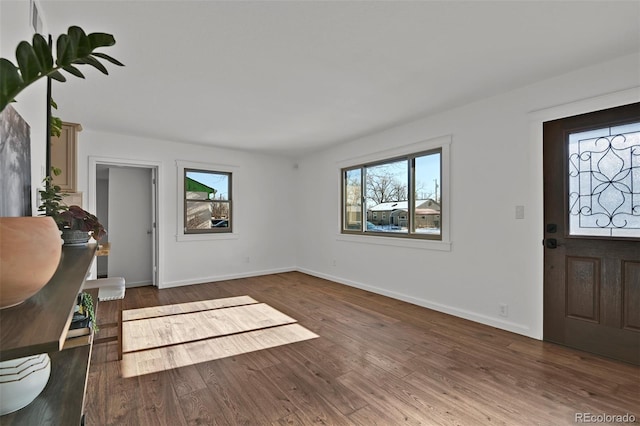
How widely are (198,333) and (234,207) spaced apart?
10.2ft


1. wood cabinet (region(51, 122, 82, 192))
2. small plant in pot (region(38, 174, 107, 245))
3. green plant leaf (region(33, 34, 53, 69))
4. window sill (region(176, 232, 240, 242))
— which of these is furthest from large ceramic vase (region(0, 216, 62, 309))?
window sill (region(176, 232, 240, 242))

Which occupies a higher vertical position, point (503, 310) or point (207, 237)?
point (207, 237)

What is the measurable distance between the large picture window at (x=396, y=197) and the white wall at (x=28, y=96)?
12.6 feet

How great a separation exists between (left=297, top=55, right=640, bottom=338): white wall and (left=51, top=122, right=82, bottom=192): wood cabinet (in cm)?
383

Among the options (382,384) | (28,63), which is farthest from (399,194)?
(28,63)

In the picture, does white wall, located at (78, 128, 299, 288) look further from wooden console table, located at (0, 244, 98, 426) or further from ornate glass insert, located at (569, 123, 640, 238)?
ornate glass insert, located at (569, 123, 640, 238)

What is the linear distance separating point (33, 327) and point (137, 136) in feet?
17.0

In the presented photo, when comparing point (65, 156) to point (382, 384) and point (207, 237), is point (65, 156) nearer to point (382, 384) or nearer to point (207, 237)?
point (207, 237)

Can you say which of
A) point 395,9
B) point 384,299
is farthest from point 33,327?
point 384,299

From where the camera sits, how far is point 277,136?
5.02 metres

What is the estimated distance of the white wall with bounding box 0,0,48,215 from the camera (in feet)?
4.01

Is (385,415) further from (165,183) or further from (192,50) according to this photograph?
(165,183)

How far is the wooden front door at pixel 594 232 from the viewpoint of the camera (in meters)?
2.55

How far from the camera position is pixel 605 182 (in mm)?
2689
